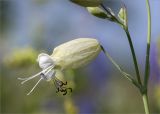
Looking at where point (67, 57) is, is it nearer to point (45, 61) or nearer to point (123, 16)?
point (45, 61)

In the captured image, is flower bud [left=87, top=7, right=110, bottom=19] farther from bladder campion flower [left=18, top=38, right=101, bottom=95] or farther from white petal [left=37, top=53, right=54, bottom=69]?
white petal [left=37, top=53, right=54, bottom=69]

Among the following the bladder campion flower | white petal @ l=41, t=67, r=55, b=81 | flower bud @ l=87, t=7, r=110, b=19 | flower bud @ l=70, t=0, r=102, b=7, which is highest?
flower bud @ l=70, t=0, r=102, b=7

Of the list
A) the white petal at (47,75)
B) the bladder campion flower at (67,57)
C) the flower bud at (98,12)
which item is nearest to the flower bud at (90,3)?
the flower bud at (98,12)

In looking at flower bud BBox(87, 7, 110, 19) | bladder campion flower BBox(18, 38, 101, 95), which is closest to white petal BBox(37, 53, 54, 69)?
bladder campion flower BBox(18, 38, 101, 95)

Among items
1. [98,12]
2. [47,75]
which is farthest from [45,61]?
[98,12]

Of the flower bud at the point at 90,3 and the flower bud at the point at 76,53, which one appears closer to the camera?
the flower bud at the point at 90,3

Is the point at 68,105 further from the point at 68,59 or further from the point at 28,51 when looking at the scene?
the point at 28,51

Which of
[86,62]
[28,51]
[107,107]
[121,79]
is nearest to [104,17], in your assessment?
[86,62]

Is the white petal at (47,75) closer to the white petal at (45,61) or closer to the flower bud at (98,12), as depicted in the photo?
the white petal at (45,61)
